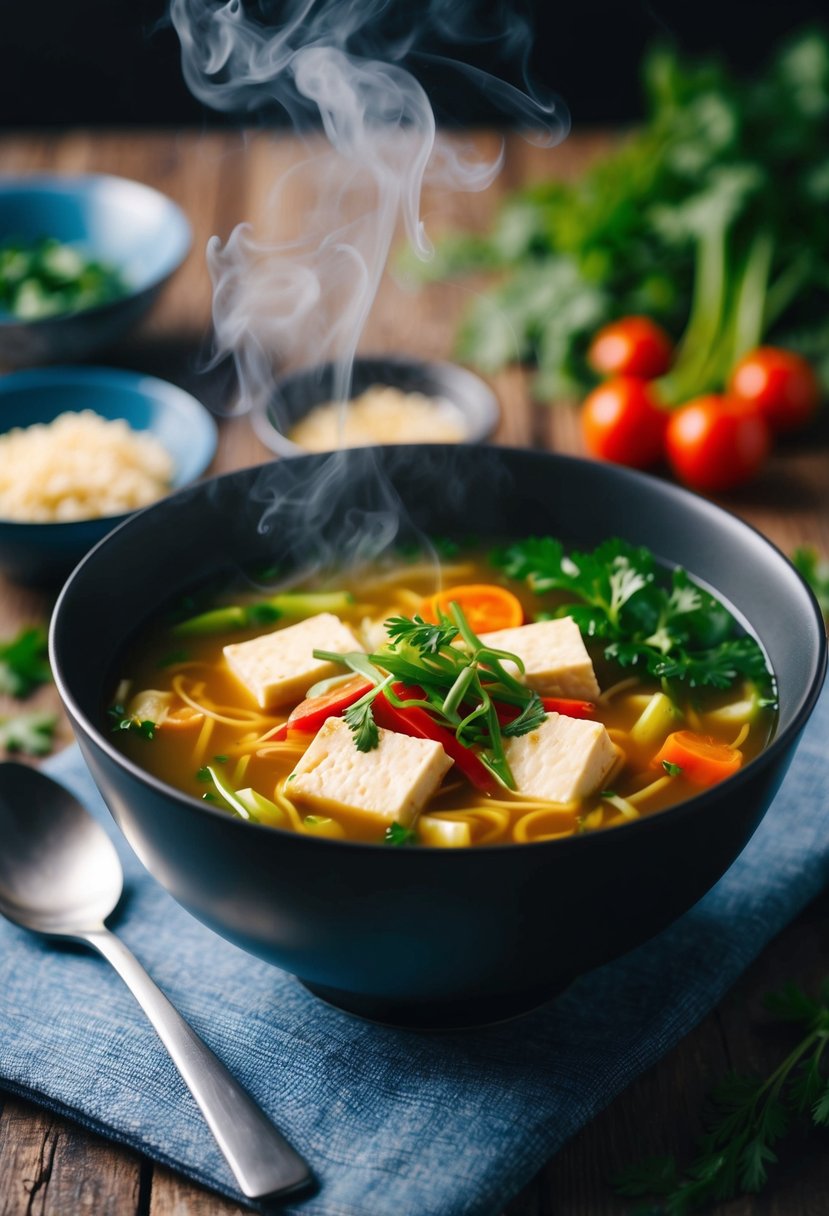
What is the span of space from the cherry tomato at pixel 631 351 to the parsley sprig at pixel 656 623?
2.44 m

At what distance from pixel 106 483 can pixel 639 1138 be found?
8.86 feet

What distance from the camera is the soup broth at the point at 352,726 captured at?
2.61 m

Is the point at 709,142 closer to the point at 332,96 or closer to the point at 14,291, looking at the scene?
the point at 332,96

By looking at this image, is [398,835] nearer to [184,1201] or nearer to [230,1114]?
[230,1114]

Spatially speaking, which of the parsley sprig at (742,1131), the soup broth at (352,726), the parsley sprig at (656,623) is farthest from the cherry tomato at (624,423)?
the parsley sprig at (742,1131)

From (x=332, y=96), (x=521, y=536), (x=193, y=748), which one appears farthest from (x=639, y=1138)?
(x=332, y=96)

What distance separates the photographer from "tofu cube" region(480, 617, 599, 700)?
114 inches

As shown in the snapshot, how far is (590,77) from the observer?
8305 millimetres

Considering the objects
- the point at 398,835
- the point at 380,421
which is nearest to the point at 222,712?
the point at 398,835

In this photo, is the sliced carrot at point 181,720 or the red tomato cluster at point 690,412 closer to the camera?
the sliced carrot at point 181,720

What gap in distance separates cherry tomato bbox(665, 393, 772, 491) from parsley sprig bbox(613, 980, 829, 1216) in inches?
101

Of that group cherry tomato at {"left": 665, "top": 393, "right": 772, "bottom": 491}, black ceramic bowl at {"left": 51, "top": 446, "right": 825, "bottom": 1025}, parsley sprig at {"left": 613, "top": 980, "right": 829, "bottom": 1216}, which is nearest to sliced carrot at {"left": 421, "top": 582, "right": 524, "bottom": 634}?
black ceramic bowl at {"left": 51, "top": 446, "right": 825, "bottom": 1025}

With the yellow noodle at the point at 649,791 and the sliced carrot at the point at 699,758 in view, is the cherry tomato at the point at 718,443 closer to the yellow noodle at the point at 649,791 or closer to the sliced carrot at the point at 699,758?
the sliced carrot at the point at 699,758

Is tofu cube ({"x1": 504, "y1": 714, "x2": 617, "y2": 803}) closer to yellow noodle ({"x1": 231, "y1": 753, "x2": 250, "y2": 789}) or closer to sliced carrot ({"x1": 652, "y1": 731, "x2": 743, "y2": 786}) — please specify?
sliced carrot ({"x1": 652, "y1": 731, "x2": 743, "y2": 786})
